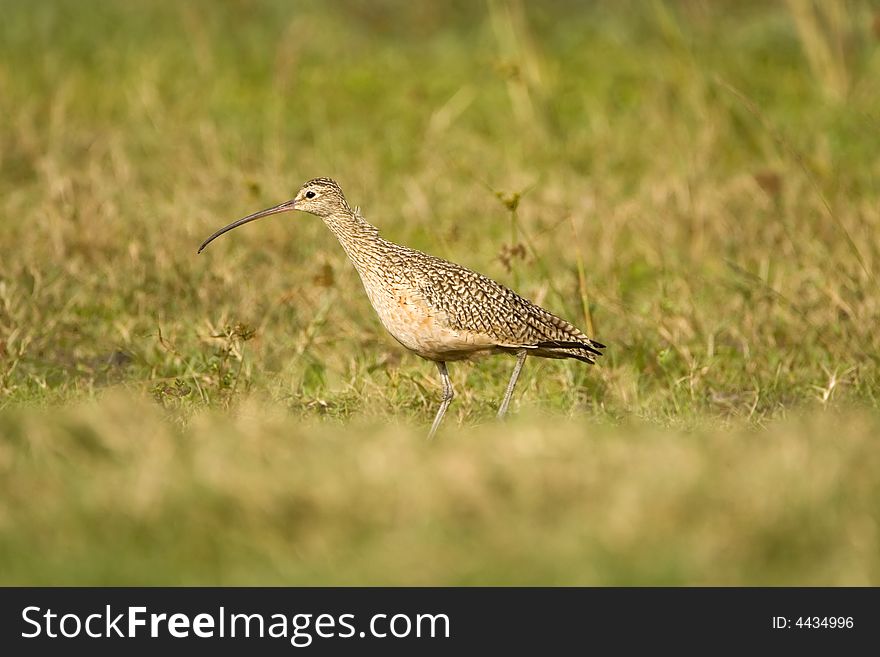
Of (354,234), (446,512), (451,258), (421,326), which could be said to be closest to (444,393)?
(421,326)

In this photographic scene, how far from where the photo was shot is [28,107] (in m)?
11.7

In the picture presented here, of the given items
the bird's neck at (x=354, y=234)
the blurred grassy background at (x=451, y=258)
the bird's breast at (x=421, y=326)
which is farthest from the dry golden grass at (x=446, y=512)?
the bird's neck at (x=354, y=234)

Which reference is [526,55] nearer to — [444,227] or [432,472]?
[444,227]

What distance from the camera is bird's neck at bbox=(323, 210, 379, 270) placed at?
713 cm

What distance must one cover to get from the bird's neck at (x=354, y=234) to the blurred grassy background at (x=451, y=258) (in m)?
0.62

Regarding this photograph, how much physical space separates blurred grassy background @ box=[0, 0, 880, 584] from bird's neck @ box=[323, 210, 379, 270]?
623 millimetres

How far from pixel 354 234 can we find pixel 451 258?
2.53 meters

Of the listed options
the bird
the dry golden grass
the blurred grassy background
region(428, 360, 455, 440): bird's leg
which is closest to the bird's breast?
the bird

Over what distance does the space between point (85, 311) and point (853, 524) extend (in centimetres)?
493

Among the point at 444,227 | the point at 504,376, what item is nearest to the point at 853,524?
the point at 504,376

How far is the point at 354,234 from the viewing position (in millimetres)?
7180

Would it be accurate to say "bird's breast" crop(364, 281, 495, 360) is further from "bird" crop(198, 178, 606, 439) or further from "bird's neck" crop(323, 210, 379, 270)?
"bird's neck" crop(323, 210, 379, 270)
